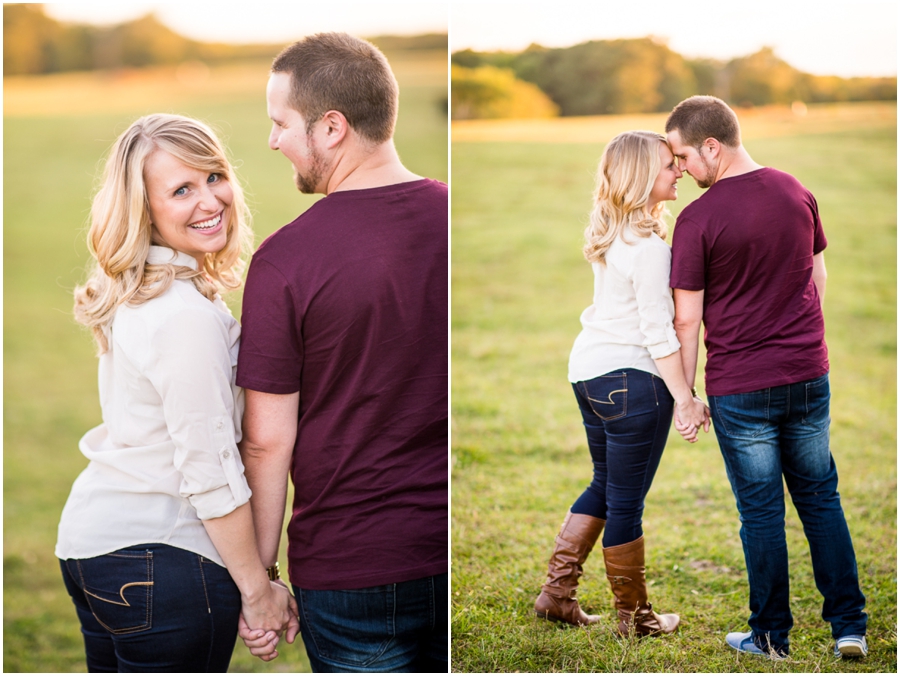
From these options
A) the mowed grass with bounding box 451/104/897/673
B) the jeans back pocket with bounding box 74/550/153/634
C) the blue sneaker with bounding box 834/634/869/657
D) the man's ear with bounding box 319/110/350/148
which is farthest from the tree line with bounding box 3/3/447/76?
the blue sneaker with bounding box 834/634/869/657

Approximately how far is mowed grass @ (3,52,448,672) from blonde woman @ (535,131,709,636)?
6.17ft

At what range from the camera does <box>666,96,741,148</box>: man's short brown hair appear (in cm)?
228

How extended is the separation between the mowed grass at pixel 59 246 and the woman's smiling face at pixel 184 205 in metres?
2.28

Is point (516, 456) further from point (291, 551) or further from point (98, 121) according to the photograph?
point (98, 121)

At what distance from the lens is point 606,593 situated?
285 centimetres

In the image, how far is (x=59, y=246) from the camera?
36.4 ft

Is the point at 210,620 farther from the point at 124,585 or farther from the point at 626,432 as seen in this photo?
the point at 626,432

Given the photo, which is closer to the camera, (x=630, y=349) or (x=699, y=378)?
(x=630, y=349)

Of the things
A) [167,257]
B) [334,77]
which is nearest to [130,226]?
[167,257]

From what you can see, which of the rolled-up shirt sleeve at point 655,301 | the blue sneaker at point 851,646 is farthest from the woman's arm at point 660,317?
the blue sneaker at point 851,646

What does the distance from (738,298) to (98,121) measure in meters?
10.5

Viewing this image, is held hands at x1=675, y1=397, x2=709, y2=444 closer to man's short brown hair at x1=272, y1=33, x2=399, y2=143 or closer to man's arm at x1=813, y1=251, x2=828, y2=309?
man's arm at x1=813, y1=251, x2=828, y2=309

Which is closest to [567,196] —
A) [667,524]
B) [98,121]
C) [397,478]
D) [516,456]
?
[516,456]

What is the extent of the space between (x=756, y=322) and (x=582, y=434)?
2.45m
